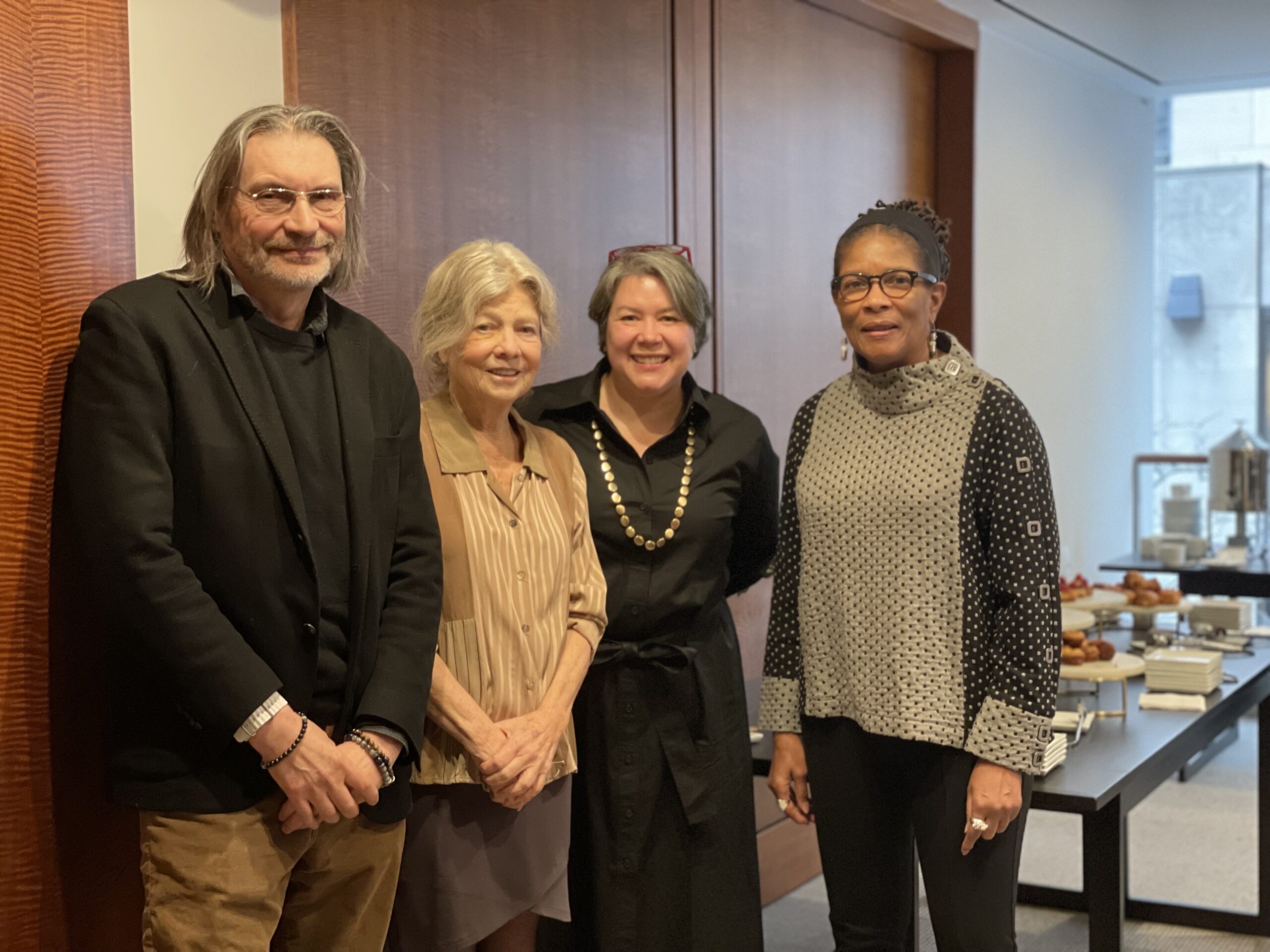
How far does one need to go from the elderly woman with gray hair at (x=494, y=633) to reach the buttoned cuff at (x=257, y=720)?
339mm

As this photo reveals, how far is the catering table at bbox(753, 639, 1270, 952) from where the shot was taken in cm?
232

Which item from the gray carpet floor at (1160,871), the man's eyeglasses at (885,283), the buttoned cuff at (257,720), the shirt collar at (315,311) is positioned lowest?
the gray carpet floor at (1160,871)

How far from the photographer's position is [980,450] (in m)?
2.02

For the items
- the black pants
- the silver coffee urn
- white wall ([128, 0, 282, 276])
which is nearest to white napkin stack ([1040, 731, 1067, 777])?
the black pants

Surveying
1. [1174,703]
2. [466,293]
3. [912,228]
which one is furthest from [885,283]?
[1174,703]

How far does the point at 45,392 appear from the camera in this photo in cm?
172

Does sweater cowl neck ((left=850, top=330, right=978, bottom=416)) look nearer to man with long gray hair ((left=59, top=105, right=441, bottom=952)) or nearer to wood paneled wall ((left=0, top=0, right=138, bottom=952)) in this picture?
man with long gray hair ((left=59, top=105, right=441, bottom=952))

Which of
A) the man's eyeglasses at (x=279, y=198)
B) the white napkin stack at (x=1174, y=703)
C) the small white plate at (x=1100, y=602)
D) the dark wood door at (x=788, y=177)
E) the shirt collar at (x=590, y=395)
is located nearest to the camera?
the man's eyeglasses at (x=279, y=198)

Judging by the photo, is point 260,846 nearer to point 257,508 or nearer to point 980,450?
point 257,508

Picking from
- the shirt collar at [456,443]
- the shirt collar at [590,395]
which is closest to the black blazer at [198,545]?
the shirt collar at [456,443]

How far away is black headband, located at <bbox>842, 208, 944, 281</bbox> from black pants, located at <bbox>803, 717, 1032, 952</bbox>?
2.42 ft

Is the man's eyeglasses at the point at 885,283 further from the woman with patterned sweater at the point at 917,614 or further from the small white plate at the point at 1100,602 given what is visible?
the small white plate at the point at 1100,602

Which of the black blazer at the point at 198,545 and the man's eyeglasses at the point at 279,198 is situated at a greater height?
the man's eyeglasses at the point at 279,198

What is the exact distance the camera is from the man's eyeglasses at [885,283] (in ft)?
6.78
